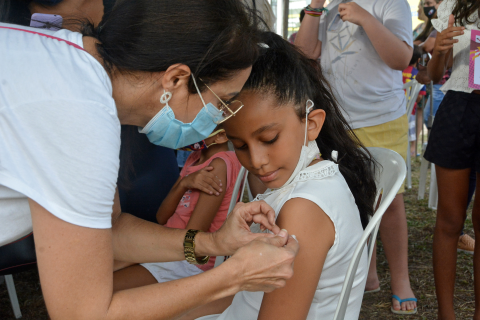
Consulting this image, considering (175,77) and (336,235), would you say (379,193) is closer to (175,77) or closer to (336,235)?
(336,235)

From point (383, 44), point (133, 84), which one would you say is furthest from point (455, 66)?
point (133, 84)

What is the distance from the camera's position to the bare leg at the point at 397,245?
8.09 ft

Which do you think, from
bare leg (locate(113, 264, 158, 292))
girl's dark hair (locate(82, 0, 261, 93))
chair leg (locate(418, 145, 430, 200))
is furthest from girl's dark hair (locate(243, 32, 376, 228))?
chair leg (locate(418, 145, 430, 200))

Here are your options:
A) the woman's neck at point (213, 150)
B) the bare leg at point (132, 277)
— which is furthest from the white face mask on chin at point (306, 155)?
the bare leg at point (132, 277)

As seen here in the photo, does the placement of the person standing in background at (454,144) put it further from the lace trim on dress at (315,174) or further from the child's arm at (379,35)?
the lace trim on dress at (315,174)

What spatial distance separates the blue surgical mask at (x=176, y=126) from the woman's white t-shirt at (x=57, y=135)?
9.1 inches

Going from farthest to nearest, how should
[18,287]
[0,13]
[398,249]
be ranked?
1. [18,287]
2. [398,249]
3. [0,13]

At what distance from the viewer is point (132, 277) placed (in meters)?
1.78

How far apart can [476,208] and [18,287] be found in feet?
9.27

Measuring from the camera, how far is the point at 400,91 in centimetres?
253

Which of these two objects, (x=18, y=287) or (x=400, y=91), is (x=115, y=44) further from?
(x=18, y=287)

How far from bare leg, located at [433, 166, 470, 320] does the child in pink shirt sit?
0.99 m

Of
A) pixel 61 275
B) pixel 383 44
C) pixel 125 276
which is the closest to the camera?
pixel 61 275

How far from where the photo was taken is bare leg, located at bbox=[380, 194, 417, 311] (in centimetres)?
247
